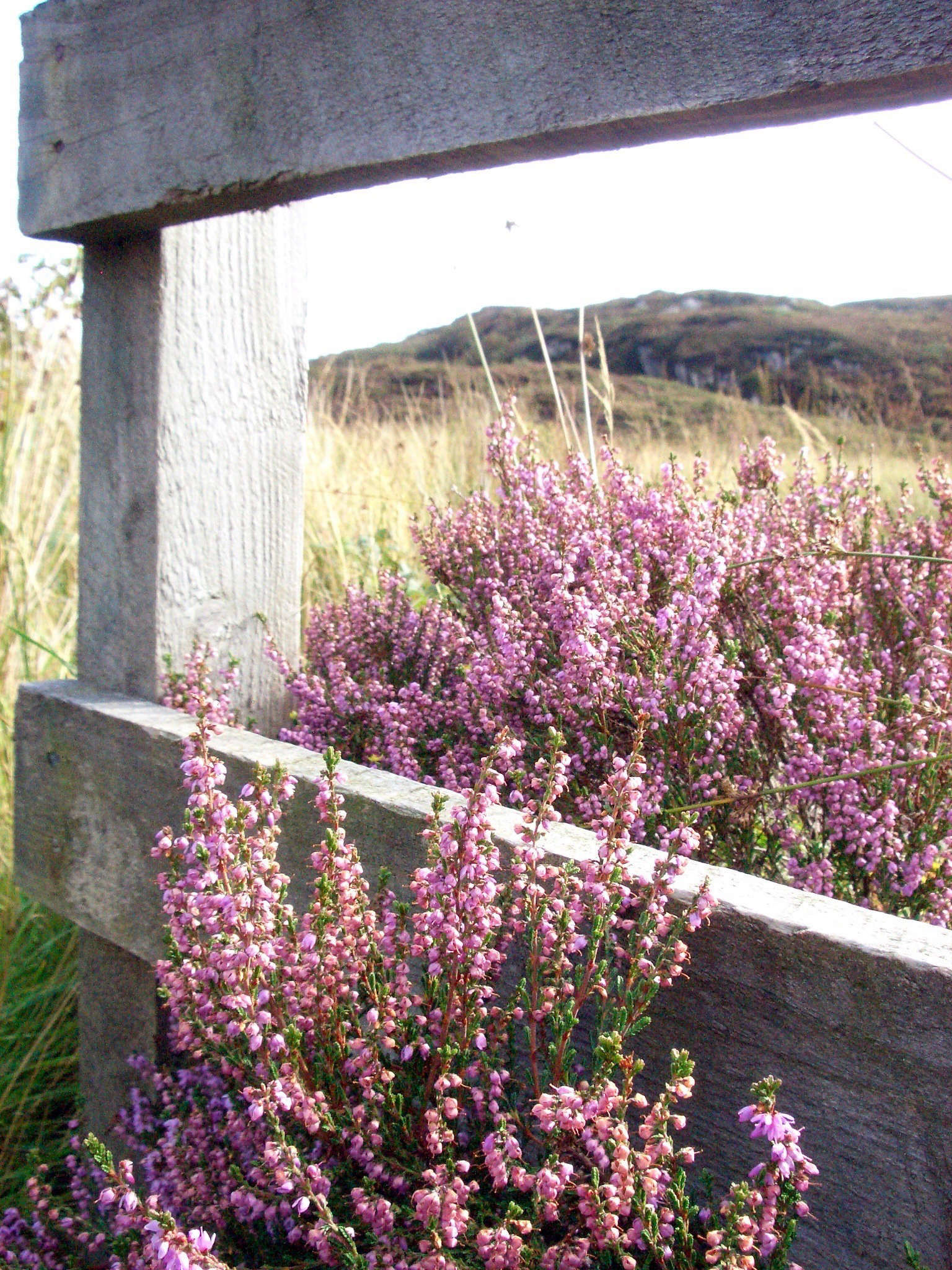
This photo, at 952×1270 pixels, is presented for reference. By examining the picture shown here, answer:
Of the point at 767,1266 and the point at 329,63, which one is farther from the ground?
the point at 329,63

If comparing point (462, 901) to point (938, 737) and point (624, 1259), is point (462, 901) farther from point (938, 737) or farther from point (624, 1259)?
point (938, 737)

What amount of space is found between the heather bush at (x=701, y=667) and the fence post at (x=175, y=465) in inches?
10.1

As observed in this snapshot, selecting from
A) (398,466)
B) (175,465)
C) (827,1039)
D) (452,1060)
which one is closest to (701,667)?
(827,1039)

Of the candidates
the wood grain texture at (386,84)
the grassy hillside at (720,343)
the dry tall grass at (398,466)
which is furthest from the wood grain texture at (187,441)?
the grassy hillside at (720,343)

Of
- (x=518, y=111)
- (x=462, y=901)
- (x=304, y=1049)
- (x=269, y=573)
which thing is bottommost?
(x=304, y=1049)

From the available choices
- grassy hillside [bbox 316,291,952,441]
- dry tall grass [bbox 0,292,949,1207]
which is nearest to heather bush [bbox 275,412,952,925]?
dry tall grass [bbox 0,292,949,1207]

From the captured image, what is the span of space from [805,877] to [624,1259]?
78cm

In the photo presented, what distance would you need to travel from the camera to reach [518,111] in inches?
54.5

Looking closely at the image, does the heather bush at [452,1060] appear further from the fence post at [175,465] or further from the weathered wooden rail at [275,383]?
the fence post at [175,465]

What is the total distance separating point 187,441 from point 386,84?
93cm

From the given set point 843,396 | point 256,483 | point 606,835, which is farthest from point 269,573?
point 843,396

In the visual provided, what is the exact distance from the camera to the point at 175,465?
221cm

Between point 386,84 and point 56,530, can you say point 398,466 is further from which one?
point 386,84

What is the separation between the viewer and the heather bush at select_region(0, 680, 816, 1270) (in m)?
1.03
